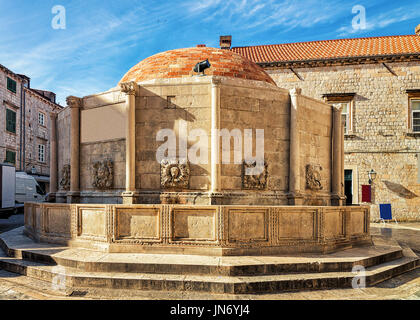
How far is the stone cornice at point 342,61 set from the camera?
19.6 m

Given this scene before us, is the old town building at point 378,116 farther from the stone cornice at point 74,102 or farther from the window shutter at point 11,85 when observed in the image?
the window shutter at point 11,85

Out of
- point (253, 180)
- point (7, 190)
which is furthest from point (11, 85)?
point (253, 180)

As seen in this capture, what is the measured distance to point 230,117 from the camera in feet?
26.5

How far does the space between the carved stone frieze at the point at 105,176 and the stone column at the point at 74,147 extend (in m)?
0.96

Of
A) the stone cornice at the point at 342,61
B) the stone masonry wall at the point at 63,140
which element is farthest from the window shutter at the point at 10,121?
the stone cornice at the point at 342,61

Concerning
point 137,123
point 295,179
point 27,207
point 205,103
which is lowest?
point 27,207

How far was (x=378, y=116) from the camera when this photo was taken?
19812 mm

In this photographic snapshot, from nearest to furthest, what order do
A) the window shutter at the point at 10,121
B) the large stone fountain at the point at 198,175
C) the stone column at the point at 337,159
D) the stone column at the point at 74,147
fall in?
1. the large stone fountain at the point at 198,175
2. the stone column at the point at 74,147
3. the stone column at the point at 337,159
4. the window shutter at the point at 10,121

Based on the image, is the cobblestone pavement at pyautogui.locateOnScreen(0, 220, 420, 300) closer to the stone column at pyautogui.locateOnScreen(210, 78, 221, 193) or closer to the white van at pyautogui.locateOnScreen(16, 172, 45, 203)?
the stone column at pyautogui.locateOnScreen(210, 78, 221, 193)

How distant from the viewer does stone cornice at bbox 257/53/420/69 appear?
64.2 feet


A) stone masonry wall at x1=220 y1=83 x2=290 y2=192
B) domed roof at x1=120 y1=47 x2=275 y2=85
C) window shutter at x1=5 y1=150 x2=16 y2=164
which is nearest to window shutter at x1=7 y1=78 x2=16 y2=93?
window shutter at x1=5 y1=150 x2=16 y2=164

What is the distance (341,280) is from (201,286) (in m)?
2.71

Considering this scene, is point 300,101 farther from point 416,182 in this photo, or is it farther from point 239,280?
point 416,182
